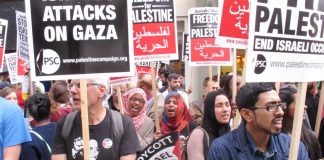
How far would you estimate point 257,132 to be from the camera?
10.9ft

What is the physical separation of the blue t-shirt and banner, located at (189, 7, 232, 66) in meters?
5.03

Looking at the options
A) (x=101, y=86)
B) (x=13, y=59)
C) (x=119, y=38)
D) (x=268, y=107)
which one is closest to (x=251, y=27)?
(x=268, y=107)

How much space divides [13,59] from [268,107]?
6.62 meters

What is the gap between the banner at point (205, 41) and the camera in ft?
28.1

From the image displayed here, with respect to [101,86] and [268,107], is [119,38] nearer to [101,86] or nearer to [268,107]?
[101,86]

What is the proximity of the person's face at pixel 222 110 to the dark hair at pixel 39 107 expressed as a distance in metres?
1.55

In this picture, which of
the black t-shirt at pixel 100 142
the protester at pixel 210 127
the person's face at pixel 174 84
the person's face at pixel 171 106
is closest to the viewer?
the black t-shirt at pixel 100 142

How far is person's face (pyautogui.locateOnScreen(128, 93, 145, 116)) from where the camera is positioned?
20.9 ft

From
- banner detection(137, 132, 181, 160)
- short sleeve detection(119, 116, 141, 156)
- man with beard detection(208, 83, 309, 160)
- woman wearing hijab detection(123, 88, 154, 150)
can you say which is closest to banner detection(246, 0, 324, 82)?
man with beard detection(208, 83, 309, 160)

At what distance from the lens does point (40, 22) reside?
154 inches

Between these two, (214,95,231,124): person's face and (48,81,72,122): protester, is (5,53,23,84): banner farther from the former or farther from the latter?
(214,95,231,124): person's face

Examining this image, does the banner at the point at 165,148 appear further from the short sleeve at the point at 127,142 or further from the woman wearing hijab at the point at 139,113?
the woman wearing hijab at the point at 139,113

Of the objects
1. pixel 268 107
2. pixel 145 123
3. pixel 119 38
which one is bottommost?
pixel 145 123

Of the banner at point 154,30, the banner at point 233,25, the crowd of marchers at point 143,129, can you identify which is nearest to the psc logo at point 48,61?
the crowd of marchers at point 143,129
